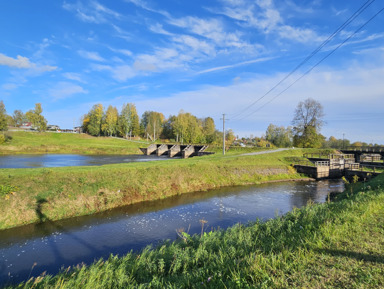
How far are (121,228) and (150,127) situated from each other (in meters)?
101

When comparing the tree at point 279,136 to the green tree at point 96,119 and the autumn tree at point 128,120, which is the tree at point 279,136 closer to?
the autumn tree at point 128,120

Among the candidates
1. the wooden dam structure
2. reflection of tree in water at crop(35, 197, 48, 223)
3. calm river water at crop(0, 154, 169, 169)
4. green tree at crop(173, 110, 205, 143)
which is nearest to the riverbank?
reflection of tree in water at crop(35, 197, 48, 223)

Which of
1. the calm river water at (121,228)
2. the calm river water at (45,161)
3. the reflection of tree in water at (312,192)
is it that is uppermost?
the calm river water at (45,161)

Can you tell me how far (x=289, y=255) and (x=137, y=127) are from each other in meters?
111

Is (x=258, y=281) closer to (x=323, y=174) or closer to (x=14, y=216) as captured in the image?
(x=14, y=216)

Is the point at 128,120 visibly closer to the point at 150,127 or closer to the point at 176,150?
the point at 150,127

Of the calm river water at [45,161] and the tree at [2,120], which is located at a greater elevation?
the tree at [2,120]

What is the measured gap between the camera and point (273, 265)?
4844 mm

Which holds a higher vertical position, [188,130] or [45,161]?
[188,130]

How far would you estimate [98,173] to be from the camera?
19828 millimetres

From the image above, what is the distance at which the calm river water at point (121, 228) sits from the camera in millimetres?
9750

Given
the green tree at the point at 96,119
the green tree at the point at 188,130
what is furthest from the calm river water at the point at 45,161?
the green tree at the point at 96,119

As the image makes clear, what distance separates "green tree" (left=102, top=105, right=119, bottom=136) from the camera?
341 feet

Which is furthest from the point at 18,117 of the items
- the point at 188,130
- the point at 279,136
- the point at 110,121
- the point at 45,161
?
the point at 279,136
